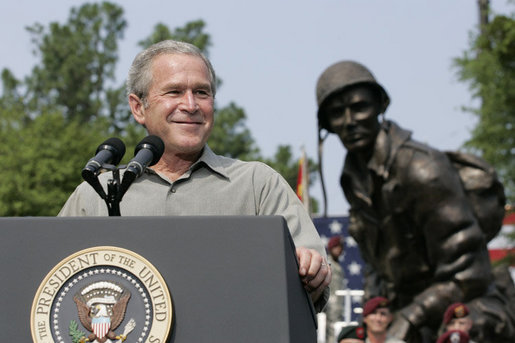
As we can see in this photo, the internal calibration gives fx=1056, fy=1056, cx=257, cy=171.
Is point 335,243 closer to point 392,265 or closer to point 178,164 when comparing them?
point 392,265

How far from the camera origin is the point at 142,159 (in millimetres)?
2910

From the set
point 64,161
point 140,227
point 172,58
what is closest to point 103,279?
point 140,227

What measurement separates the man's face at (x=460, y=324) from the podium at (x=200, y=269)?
23.9 feet

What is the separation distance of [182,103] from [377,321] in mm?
5734

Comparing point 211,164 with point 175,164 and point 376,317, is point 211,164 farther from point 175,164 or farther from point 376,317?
point 376,317

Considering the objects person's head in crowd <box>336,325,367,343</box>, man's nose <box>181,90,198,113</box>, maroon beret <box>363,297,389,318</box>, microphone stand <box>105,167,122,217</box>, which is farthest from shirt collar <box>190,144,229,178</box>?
maroon beret <box>363,297,389,318</box>

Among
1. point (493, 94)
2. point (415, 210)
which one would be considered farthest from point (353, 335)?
point (493, 94)

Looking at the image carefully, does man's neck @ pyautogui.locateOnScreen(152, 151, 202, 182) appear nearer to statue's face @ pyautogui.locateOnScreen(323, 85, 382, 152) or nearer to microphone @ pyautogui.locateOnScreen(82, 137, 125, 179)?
microphone @ pyautogui.locateOnScreen(82, 137, 125, 179)

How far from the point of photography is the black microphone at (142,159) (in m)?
2.82

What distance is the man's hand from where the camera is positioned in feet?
9.02

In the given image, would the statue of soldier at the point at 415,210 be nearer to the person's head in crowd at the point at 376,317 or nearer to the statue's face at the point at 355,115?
the statue's face at the point at 355,115

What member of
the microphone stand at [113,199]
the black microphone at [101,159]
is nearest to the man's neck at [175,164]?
the black microphone at [101,159]

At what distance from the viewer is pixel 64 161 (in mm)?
38750

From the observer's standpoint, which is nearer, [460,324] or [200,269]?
[200,269]
